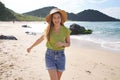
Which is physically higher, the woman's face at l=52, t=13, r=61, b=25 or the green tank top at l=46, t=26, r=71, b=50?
the woman's face at l=52, t=13, r=61, b=25

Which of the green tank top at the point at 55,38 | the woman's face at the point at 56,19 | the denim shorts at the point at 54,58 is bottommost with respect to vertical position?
the denim shorts at the point at 54,58

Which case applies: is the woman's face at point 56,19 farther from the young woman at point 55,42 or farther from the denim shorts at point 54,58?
the denim shorts at point 54,58

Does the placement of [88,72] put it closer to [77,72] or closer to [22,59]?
[77,72]

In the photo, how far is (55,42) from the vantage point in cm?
483

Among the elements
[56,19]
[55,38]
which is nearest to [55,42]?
[55,38]

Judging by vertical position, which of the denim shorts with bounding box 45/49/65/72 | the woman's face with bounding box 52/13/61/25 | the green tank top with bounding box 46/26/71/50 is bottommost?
the denim shorts with bounding box 45/49/65/72

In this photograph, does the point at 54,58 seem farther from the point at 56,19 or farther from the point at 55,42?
the point at 56,19

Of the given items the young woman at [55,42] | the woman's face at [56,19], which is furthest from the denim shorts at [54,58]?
the woman's face at [56,19]

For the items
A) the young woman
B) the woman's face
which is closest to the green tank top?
the young woman

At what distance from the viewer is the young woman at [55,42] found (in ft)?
15.8

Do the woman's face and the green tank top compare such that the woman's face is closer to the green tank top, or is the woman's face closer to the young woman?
the young woman

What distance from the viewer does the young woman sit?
15.8 feet

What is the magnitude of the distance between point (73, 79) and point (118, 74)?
2219 mm

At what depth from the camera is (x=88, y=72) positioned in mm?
8656
